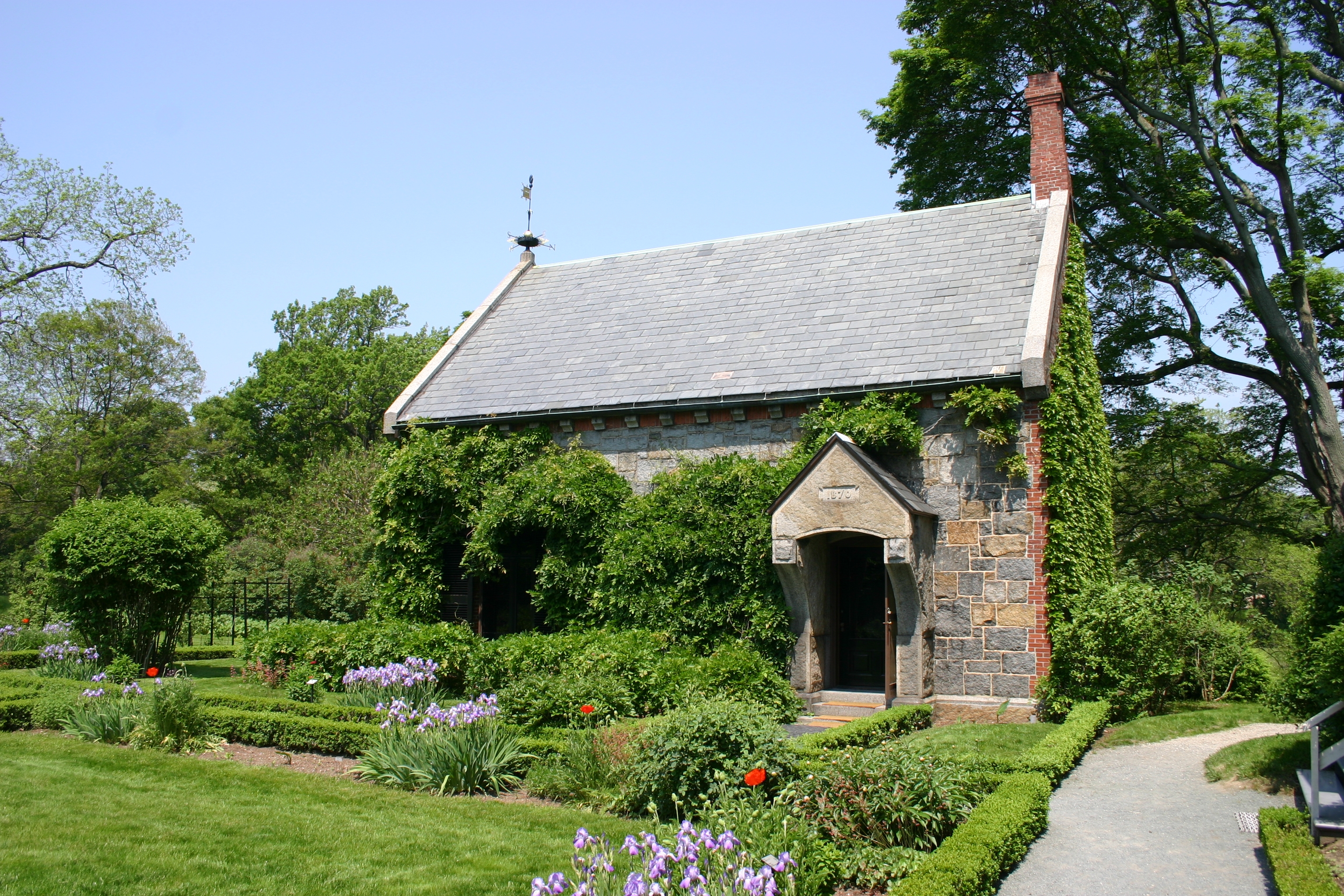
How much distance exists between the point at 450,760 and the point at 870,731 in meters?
4.33

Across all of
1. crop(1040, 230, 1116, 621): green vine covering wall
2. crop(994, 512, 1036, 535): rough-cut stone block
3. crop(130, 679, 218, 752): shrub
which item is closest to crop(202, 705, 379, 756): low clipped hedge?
crop(130, 679, 218, 752): shrub

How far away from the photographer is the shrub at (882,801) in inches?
265

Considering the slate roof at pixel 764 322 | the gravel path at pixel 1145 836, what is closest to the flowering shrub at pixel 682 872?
the gravel path at pixel 1145 836

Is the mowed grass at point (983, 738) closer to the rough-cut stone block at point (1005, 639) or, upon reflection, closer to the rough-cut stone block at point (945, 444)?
the rough-cut stone block at point (1005, 639)

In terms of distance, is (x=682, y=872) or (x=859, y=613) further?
(x=859, y=613)

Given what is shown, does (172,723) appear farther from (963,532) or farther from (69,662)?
(963,532)

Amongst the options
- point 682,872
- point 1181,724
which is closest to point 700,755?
point 682,872

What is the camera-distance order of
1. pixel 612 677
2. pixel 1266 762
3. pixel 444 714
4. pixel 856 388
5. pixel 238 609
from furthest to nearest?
1. pixel 238 609
2. pixel 856 388
3. pixel 612 677
4. pixel 444 714
5. pixel 1266 762

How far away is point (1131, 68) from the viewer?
21750 mm

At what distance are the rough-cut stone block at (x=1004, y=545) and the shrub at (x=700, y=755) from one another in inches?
211

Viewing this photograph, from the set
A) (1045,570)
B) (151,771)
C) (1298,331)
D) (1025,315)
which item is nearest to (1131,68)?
(1298,331)

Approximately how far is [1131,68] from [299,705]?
2194cm

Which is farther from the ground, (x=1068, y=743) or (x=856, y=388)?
(x=856, y=388)

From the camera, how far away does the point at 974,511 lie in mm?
12203
